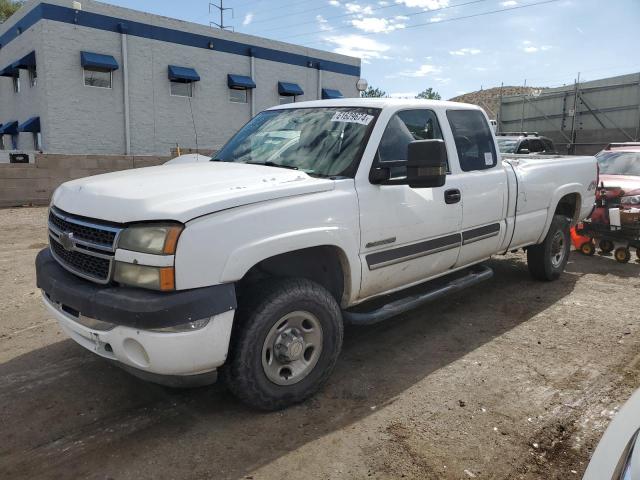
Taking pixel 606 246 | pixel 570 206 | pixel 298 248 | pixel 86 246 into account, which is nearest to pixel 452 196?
pixel 298 248

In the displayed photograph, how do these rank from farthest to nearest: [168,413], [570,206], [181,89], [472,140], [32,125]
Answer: [181,89]
[32,125]
[570,206]
[472,140]
[168,413]

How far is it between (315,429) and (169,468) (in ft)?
2.72

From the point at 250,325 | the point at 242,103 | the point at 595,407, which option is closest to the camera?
the point at 250,325

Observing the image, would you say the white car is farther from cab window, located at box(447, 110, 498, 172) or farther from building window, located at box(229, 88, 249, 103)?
building window, located at box(229, 88, 249, 103)

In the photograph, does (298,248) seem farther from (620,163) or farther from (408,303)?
(620,163)

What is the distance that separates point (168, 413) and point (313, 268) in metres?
1.30

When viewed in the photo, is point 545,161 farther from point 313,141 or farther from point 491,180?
point 313,141

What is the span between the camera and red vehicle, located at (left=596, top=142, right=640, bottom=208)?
293 inches

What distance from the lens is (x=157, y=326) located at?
255 cm

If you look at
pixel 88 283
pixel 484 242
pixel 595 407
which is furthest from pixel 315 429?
pixel 484 242

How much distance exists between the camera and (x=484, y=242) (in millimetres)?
4617

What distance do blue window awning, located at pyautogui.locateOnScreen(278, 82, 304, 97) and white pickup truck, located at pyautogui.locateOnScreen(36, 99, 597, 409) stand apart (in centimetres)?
2035

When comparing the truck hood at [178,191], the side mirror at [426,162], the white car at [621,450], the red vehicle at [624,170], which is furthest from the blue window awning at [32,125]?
the white car at [621,450]

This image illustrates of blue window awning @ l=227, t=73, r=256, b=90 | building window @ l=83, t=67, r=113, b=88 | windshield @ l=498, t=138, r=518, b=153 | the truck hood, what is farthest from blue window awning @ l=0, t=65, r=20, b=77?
the truck hood
